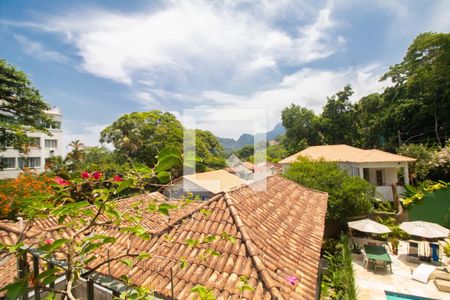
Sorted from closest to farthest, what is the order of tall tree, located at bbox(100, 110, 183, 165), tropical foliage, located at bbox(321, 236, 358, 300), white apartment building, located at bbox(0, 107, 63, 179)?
tropical foliage, located at bbox(321, 236, 358, 300), tall tree, located at bbox(100, 110, 183, 165), white apartment building, located at bbox(0, 107, 63, 179)

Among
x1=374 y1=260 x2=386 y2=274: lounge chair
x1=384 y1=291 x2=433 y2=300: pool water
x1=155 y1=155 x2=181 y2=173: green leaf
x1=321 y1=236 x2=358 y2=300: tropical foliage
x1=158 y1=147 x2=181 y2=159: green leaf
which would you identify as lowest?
x1=384 y1=291 x2=433 y2=300: pool water

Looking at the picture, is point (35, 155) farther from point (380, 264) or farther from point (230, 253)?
point (380, 264)

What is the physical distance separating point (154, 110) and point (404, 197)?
36053 millimetres

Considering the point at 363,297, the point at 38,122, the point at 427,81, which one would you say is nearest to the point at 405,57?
the point at 427,81

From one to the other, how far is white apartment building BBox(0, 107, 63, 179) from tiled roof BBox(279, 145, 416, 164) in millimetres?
35967

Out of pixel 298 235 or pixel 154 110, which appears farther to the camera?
pixel 154 110

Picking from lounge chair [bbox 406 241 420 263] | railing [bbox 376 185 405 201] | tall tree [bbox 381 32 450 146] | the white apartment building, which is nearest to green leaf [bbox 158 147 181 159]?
lounge chair [bbox 406 241 420 263]

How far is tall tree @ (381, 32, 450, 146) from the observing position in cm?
2795

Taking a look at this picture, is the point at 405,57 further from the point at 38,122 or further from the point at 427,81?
the point at 38,122

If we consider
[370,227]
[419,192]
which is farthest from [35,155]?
[419,192]

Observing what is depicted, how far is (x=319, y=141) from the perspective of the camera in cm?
3941

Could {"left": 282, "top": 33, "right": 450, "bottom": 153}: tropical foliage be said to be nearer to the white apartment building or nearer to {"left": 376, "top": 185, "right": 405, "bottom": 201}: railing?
{"left": 376, "top": 185, "right": 405, "bottom": 201}: railing

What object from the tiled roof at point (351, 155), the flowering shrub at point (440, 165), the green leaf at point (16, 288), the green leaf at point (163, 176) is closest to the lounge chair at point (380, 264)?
the tiled roof at point (351, 155)

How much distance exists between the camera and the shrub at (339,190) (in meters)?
14.6
